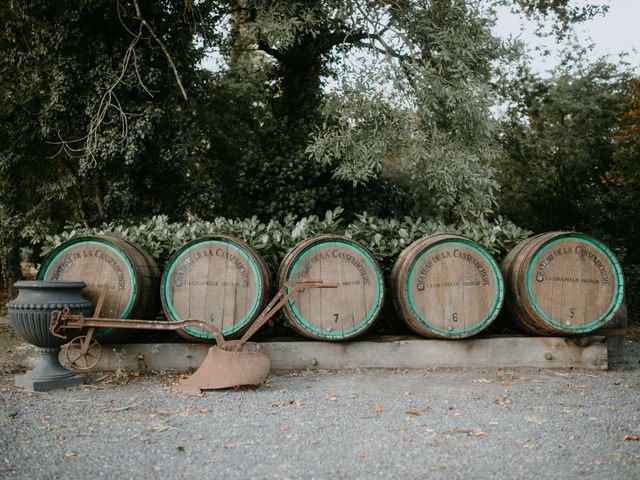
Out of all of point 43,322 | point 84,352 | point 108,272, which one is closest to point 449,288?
point 108,272

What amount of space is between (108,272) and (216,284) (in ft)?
3.27

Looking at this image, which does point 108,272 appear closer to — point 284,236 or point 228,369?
point 228,369

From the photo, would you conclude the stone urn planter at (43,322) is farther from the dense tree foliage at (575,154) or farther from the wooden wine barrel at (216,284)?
the dense tree foliage at (575,154)

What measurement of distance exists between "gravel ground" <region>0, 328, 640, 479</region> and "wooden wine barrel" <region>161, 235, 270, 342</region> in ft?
2.17

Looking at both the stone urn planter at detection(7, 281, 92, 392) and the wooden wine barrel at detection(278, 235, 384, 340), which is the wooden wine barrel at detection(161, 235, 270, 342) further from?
the stone urn planter at detection(7, 281, 92, 392)

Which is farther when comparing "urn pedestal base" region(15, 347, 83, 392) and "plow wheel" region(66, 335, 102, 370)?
"plow wheel" region(66, 335, 102, 370)

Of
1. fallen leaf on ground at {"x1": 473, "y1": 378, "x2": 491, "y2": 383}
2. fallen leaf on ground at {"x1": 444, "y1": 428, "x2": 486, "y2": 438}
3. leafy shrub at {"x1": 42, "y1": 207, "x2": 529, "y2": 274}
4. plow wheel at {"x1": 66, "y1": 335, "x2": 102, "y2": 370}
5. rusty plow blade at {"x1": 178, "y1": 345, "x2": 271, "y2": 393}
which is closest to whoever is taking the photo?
fallen leaf on ground at {"x1": 444, "y1": 428, "x2": 486, "y2": 438}

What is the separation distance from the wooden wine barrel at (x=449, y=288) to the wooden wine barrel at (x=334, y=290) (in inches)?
12.3

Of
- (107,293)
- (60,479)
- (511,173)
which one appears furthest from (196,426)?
(511,173)

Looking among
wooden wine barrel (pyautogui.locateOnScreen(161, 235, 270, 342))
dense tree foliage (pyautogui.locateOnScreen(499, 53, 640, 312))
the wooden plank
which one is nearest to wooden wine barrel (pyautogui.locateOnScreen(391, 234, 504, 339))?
the wooden plank

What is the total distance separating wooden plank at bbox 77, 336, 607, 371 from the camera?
593cm

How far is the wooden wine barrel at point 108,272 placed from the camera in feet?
18.8

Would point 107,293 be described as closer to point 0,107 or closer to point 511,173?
point 0,107

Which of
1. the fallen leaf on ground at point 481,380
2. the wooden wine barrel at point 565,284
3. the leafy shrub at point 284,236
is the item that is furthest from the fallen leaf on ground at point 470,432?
the leafy shrub at point 284,236
